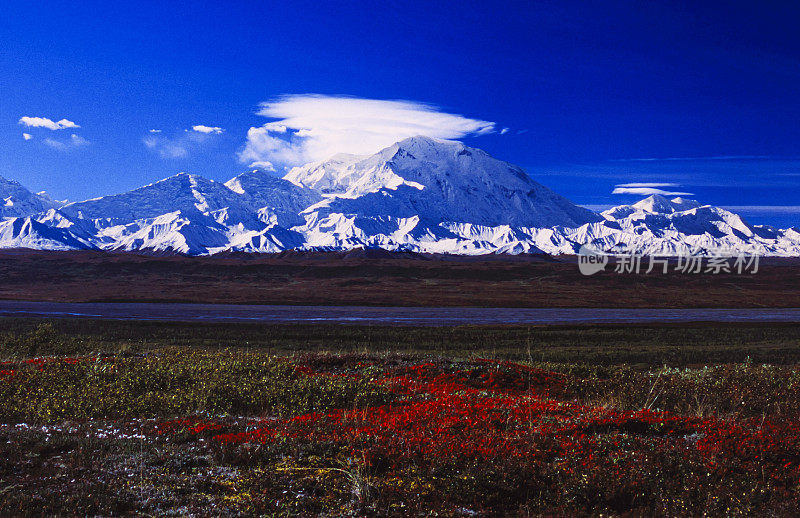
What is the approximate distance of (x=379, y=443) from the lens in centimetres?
747

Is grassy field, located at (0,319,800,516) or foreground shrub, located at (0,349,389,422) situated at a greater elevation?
grassy field, located at (0,319,800,516)

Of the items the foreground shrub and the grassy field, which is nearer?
the grassy field

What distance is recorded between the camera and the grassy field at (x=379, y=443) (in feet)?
19.5

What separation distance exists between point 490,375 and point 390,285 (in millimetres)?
83149

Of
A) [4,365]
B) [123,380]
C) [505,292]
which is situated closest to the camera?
[123,380]

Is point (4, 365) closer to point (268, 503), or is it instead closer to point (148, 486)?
point (148, 486)

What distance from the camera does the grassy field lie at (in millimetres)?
5953

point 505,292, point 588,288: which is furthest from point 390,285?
point 588,288

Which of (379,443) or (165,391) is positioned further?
(165,391)

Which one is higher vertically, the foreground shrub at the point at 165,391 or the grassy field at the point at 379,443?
the grassy field at the point at 379,443

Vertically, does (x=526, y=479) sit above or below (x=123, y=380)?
above

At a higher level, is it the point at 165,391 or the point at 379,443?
the point at 379,443

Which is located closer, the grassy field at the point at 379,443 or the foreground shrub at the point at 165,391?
the grassy field at the point at 379,443

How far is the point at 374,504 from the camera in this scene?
228 inches
